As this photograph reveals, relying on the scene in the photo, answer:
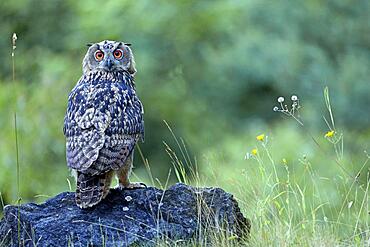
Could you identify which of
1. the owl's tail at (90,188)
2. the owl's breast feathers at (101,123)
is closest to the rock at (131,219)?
the owl's tail at (90,188)

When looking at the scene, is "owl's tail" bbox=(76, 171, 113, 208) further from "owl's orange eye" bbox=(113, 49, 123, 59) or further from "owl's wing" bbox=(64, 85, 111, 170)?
"owl's orange eye" bbox=(113, 49, 123, 59)

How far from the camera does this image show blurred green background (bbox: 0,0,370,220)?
16.3 metres

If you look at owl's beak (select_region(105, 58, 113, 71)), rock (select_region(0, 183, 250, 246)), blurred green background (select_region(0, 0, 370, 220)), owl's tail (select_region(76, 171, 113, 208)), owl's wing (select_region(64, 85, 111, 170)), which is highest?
blurred green background (select_region(0, 0, 370, 220))

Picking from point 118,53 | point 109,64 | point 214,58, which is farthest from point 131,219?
point 214,58

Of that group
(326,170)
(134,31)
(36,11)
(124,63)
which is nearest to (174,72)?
(134,31)

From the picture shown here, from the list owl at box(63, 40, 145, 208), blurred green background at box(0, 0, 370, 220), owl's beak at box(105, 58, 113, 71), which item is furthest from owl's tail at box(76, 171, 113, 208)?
blurred green background at box(0, 0, 370, 220)

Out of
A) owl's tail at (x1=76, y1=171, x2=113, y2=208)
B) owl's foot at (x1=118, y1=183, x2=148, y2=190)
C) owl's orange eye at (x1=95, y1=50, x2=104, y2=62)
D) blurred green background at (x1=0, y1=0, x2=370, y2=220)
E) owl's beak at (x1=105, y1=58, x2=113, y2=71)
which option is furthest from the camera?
blurred green background at (x1=0, y1=0, x2=370, y2=220)

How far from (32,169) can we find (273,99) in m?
6.14

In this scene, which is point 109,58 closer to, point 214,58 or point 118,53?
point 118,53

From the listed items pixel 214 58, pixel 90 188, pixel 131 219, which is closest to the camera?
pixel 131 219

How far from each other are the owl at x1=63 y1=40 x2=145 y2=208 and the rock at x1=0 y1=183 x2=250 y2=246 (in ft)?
0.47

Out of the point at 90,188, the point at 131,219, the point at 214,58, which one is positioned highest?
the point at 214,58

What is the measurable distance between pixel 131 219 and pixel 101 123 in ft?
2.50

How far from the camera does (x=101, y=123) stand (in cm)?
579
